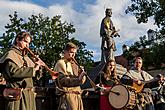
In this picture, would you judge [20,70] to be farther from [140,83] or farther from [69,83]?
[140,83]

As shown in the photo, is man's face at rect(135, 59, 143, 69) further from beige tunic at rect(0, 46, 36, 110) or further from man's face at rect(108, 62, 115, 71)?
beige tunic at rect(0, 46, 36, 110)

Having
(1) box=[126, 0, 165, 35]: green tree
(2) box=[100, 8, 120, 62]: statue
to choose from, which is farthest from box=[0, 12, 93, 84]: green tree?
(2) box=[100, 8, 120, 62]: statue

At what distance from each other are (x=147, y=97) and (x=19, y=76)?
3.72m

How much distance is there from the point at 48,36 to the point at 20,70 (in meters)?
28.4

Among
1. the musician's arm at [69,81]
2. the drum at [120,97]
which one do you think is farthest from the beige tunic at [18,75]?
the drum at [120,97]

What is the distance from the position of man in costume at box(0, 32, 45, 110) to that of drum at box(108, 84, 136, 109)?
85.2 inches

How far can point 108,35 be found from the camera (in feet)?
44.7

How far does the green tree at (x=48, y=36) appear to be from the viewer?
104 feet

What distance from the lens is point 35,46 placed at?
31844 millimetres

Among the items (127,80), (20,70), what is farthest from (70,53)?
(127,80)

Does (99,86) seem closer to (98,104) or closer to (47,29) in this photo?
(98,104)

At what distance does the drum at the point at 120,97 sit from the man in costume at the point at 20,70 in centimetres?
216

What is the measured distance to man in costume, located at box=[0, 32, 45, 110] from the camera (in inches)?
192

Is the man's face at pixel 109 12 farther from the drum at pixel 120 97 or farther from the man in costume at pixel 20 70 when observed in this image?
the man in costume at pixel 20 70
